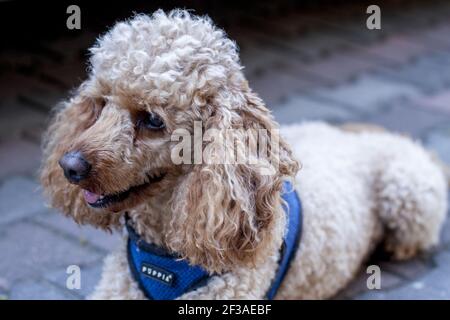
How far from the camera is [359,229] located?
3.24 metres

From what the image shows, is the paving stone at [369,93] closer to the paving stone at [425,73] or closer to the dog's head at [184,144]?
the paving stone at [425,73]

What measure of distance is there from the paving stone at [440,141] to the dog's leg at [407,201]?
0.98 m

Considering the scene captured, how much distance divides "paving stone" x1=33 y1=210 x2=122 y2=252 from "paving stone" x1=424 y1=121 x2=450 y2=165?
1974 millimetres

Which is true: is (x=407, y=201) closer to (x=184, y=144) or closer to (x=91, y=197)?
(x=184, y=144)

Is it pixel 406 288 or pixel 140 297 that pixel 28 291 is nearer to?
pixel 140 297

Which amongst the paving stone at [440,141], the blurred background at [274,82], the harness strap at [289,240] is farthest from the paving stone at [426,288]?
the paving stone at [440,141]

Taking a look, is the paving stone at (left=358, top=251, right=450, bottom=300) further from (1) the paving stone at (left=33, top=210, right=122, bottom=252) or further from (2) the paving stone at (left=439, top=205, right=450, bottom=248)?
(1) the paving stone at (left=33, top=210, right=122, bottom=252)

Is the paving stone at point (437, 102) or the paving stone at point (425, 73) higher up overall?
the paving stone at point (425, 73)

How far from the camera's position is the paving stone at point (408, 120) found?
4842 mm

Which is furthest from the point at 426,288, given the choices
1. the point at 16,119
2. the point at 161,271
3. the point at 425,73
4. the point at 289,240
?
the point at 425,73

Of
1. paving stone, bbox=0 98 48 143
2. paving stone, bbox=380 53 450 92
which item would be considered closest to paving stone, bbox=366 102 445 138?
paving stone, bbox=380 53 450 92

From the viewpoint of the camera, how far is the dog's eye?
2.37 m

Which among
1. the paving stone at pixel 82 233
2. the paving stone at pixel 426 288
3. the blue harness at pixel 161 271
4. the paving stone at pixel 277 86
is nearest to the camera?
the blue harness at pixel 161 271
